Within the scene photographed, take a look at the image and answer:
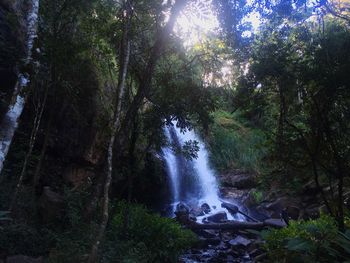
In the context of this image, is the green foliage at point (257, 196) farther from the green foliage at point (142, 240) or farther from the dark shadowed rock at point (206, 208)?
the green foliage at point (142, 240)

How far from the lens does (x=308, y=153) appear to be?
7246mm

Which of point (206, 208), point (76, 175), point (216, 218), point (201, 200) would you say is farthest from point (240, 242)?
point (201, 200)

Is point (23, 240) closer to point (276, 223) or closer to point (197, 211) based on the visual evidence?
point (276, 223)

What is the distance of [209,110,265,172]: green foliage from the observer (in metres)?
20.2

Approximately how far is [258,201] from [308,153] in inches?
356

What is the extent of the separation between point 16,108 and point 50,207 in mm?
2380

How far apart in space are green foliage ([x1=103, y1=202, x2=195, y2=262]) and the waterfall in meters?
2.42

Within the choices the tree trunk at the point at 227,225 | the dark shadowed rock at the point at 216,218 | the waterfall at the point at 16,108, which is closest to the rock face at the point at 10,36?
the waterfall at the point at 16,108

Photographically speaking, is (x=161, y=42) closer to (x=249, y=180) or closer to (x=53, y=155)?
(x=53, y=155)

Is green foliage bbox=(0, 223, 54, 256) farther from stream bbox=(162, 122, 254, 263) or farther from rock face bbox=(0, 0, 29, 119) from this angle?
stream bbox=(162, 122, 254, 263)

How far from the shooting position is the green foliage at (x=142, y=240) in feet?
21.3

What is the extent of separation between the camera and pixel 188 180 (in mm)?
16766

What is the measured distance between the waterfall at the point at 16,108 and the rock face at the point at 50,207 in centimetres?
209

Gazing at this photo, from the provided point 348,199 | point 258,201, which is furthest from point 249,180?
point 348,199
